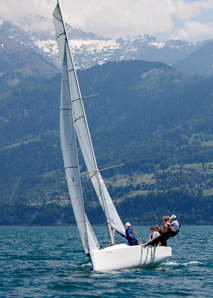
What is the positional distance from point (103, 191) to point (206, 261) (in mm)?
13188

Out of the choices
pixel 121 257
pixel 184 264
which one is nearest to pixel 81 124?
pixel 121 257

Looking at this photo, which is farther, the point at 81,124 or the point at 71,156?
the point at 81,124

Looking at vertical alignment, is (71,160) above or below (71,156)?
below

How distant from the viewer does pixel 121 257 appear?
31797 millimetres

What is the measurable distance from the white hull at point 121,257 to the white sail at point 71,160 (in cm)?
154

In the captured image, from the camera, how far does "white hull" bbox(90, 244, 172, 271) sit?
103 ft

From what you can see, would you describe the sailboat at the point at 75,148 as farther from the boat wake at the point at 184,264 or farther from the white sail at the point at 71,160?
the boat wake at the point at 184,264

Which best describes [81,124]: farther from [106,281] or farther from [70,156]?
[106,281]

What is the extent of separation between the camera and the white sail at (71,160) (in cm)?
3288

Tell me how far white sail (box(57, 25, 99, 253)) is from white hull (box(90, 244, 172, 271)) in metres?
1.54

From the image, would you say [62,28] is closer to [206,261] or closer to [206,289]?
[206,289]

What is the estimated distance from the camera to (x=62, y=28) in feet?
110

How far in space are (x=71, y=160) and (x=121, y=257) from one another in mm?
6872

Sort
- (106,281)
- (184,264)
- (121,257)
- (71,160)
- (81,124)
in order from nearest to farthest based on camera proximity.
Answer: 1. (106,281)
2. (121,257)
3. (71,160)
4. (81,124)
5. (184,264)
